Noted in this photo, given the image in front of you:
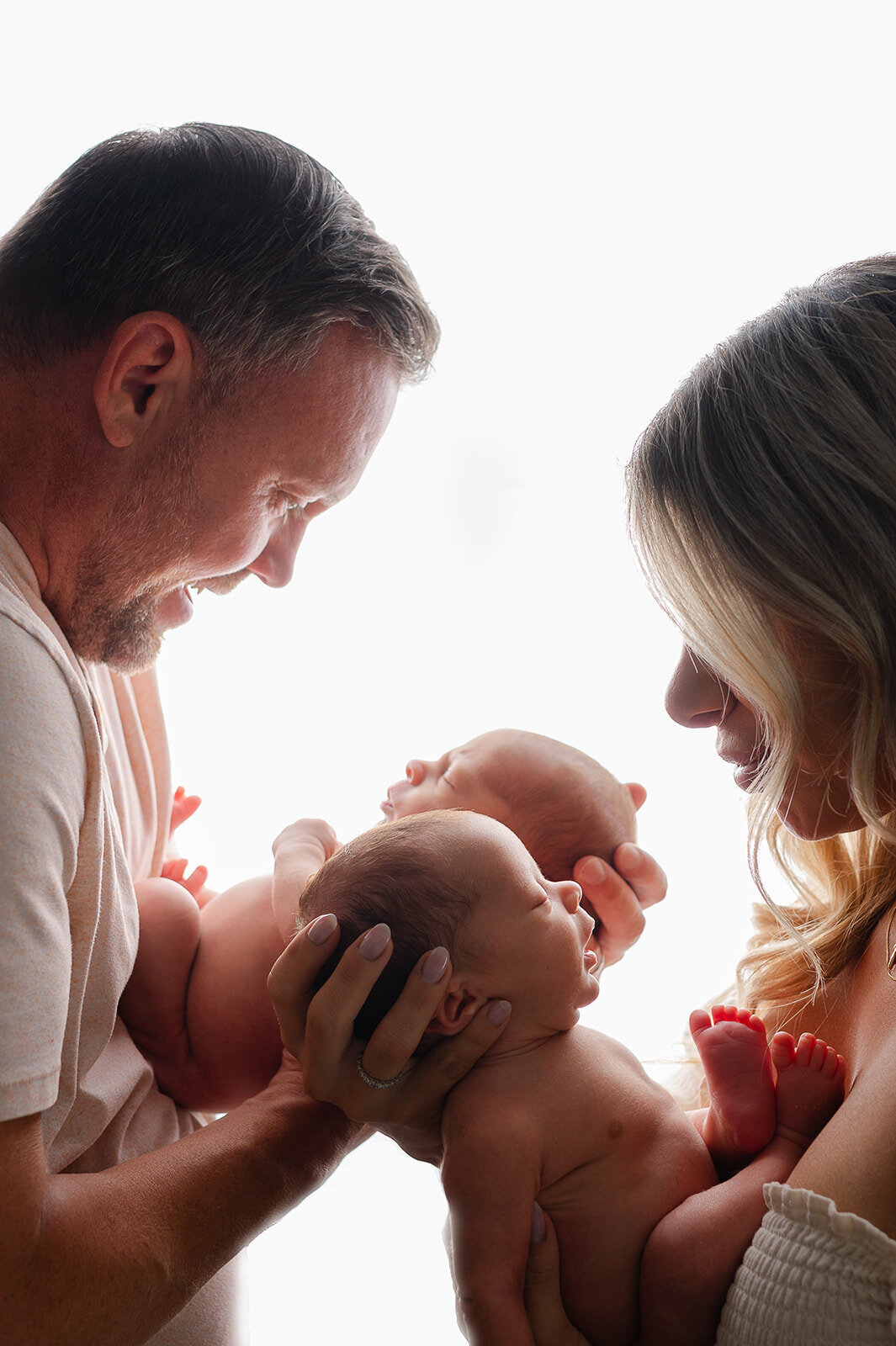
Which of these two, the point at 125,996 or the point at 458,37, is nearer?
the point at 125,996

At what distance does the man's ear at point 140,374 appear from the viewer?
127cm

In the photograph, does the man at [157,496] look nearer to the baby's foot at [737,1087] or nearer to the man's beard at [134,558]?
the man's beard at [134,558]

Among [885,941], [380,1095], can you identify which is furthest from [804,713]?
[380,1095]

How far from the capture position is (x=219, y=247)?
1.31 metres

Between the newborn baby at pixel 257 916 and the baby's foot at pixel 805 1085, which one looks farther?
the newborn baby at pixel 257 916

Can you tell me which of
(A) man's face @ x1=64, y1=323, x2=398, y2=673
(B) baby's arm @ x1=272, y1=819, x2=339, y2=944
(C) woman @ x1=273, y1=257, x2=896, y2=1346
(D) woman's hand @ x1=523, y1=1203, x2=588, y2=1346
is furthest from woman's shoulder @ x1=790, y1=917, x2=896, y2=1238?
(A) man's face @ x1=64, y1=323, x2=398, y2=673

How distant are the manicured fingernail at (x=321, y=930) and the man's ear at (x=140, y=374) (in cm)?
65

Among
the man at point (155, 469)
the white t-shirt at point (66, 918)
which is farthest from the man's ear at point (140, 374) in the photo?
the white t-shirt at point (66, 918)


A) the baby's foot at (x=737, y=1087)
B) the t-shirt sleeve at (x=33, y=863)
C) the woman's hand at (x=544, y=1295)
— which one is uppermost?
the t-shirt sleeve at (x=33, y=863)

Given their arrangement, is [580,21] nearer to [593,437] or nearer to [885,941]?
[593,437]

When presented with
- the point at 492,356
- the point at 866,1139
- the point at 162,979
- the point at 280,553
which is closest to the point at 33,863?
the point at 162,979

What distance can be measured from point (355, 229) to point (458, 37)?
105 centimetres

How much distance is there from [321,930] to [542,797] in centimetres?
49

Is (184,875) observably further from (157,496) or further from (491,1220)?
(491,1220)
